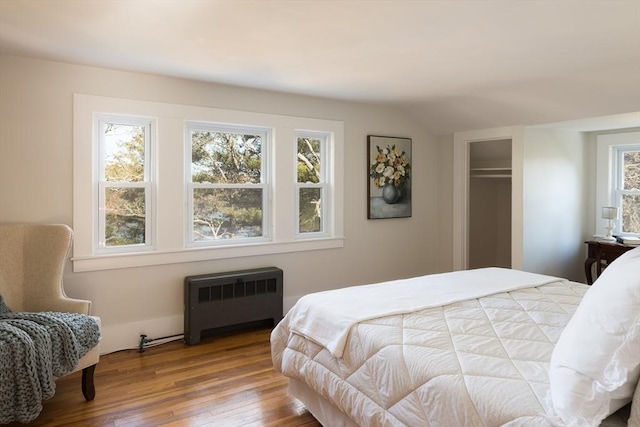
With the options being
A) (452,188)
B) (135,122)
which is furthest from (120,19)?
(452,188)

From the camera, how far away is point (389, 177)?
484cm

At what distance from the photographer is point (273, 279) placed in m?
3.91

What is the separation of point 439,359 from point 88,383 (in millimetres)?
2136

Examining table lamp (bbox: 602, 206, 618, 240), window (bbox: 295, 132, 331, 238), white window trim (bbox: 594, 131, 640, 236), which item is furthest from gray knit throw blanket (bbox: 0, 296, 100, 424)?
white window trim (bbox: 594, 131, 640, 236)

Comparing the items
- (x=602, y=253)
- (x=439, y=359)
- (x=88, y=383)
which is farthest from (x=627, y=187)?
(x=88, y=383)

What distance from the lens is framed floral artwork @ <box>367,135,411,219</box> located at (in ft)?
15.4

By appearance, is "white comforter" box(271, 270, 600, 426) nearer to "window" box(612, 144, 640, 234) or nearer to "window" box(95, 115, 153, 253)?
"window" box(95, 115, 153, 253)

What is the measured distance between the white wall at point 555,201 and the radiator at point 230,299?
2.60 m

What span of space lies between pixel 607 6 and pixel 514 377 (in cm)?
183

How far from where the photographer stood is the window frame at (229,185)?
3748 mm

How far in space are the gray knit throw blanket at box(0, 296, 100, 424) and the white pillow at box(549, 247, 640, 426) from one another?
7.72 feet

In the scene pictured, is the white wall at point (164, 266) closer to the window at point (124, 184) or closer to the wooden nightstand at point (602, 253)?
the window at point (124, 184)

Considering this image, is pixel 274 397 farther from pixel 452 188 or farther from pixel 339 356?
pixel 452 188

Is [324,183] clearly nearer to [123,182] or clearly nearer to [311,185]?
[311,185]
